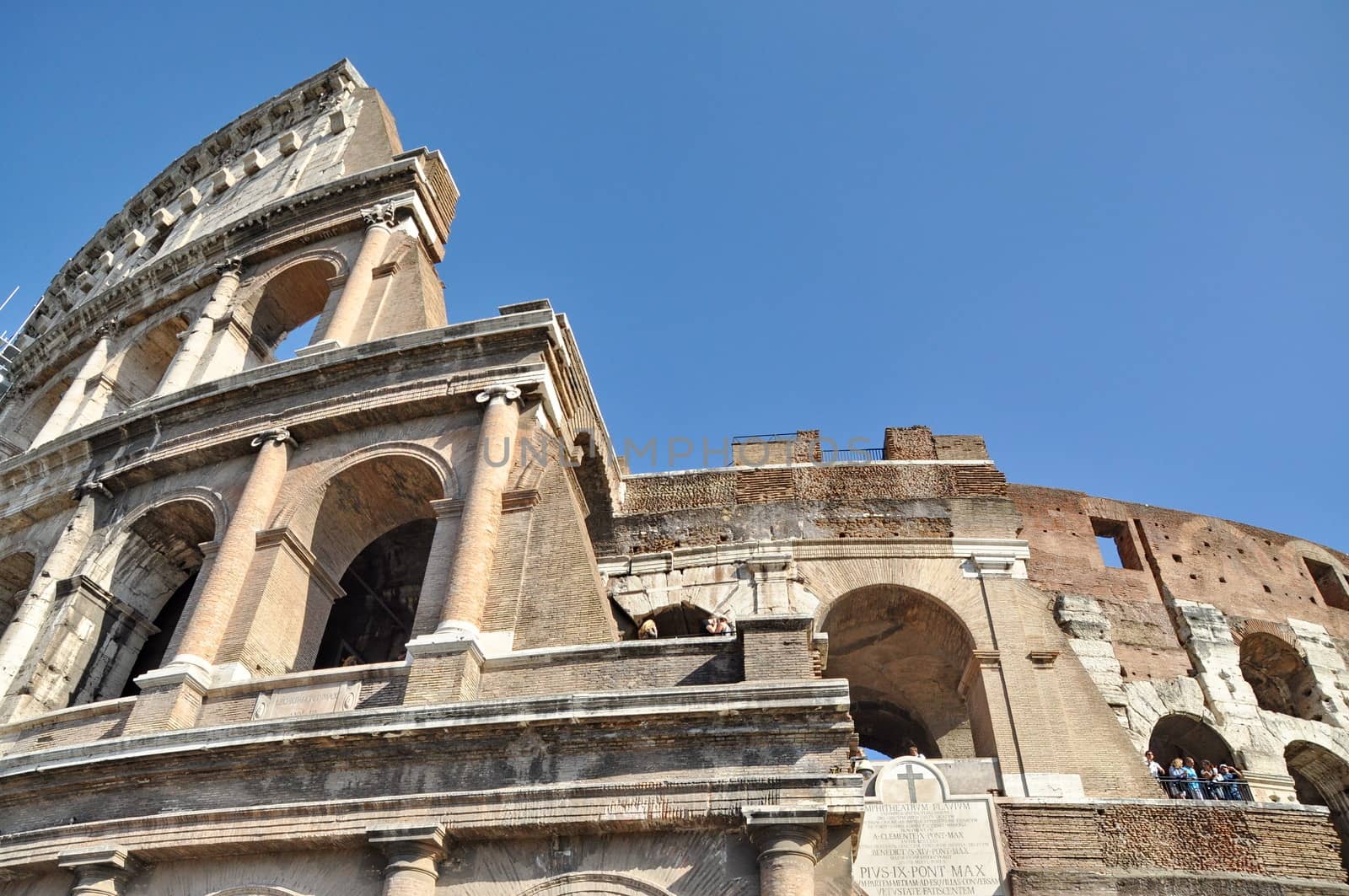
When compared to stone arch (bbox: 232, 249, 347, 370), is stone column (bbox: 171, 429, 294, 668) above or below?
below

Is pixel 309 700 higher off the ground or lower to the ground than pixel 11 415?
lower

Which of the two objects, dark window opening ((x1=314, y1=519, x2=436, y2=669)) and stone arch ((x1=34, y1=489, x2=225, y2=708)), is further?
dark window opening ((x1=314, y1=519, x2=436, y2=669))

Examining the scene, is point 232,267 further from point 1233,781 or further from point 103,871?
point 1233,781

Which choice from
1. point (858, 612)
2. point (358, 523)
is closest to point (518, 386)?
point (358, 523)

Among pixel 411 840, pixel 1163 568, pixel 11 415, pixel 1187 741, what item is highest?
pixel 11 415

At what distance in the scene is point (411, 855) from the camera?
8.25 m

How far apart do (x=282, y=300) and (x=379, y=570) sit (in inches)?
230

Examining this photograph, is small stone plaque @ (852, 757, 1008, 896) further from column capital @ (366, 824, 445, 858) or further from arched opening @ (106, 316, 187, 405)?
arched opening @ (106, 316, 187, 405)

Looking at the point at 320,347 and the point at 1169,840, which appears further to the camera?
the point at 320,347

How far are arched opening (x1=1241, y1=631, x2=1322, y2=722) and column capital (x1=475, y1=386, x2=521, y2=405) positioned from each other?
14.5 m

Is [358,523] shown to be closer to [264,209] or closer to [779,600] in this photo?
[779,600]

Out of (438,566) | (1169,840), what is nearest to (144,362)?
(438,566)

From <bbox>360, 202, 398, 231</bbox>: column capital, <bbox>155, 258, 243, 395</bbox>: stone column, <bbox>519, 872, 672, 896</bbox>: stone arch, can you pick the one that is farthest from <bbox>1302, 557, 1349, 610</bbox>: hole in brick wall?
<bbox>155, 258, 243, 395</bbox>: stone column

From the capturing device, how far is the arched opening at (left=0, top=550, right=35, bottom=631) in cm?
1446
